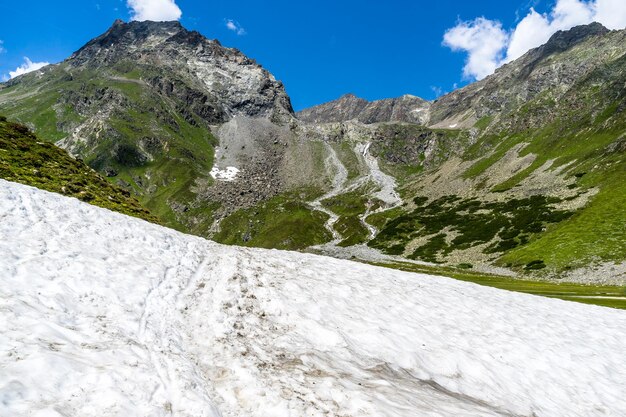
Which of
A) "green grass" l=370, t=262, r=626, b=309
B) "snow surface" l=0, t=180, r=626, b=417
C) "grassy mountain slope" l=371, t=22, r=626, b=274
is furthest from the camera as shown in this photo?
"grassy mountain slope" l=371, t=22, r=626, b=274

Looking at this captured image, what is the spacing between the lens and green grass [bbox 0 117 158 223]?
83.8 ft

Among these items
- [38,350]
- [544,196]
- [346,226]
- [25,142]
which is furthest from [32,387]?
[346,226]

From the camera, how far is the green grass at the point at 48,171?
83.8 feet

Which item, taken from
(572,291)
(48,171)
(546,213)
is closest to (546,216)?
(546,213)

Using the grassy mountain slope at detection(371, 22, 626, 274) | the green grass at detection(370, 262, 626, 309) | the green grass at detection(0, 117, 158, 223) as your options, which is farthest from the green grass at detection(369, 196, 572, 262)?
the green grass at detection(0, 117, 158, 223)

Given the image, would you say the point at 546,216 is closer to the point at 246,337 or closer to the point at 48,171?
the point at 246,337

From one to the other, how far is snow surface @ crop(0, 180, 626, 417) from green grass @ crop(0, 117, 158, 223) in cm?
634

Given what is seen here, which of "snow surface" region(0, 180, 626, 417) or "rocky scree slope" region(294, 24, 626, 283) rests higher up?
"rocky scree slope" region(294, 24, 626, 283)

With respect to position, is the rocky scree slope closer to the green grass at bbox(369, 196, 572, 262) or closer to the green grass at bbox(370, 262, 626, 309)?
the green grass at bbox(369, 196, 572, 262)

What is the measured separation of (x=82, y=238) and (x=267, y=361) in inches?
443

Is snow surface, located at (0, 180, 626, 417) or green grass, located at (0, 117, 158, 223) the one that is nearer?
snow surface, located at (0, 180, 626, 417)

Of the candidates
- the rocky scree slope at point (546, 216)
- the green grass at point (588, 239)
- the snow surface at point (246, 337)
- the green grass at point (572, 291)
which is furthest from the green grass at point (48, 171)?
the green grass at point (588, 239)

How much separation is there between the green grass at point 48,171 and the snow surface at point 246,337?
634 centimetres

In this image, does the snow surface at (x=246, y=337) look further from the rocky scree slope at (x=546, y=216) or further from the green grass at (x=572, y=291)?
the rocky scree slope at (x=546, y=216)
